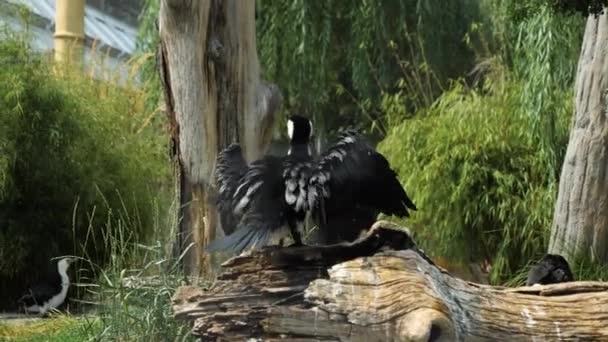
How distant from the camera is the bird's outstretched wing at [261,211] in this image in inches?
161

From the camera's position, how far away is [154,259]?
5062mm

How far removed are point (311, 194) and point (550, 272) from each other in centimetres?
259

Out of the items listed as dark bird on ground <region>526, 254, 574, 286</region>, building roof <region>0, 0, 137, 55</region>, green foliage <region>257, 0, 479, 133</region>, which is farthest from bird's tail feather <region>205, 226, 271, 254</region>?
building roof <region>0, 0, 137, 55</region>

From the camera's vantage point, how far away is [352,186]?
13.9ft

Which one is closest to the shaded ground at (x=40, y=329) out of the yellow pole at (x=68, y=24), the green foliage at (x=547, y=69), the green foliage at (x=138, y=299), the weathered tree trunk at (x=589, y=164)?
the green foliage at (x=138, y=299)

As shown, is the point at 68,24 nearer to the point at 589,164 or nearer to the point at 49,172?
the point at 49,172

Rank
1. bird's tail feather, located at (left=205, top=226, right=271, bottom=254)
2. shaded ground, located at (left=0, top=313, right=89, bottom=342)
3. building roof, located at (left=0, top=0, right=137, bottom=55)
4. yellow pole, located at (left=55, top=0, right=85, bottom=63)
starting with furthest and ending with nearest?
building roof, located at (left=0, top=0, right=137, bottom=55) → yellow pole, located at (left=55, top=0, right=85, bottom=63) → shaded ground, located at (left=0, top=313, right=89, bottom=342) → bird's tail feather, located at (left=205, top=226, right=271, bottom=254)

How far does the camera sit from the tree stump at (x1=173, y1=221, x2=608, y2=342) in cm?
375

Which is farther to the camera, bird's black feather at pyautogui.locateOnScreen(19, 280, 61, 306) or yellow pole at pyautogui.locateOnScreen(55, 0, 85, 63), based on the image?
yellow pole at pyautogui.locateOnScreen(55, 0, 85, 63)

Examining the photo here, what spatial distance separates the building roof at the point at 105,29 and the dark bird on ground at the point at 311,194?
1083 centimetres

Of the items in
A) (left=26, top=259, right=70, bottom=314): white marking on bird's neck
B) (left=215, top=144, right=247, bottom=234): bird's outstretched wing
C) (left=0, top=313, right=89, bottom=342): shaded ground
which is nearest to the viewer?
(left=215, top=144, right=247, bottom=234): bird's outstretched wing

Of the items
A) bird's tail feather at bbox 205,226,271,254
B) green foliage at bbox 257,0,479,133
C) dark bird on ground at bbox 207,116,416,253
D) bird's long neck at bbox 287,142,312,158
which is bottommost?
bird's tail feather at bbox 205,226,271,254

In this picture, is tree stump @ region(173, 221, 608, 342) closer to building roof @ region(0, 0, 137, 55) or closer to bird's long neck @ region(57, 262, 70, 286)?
bird's long neck @ region(57, 262, 70, 286)

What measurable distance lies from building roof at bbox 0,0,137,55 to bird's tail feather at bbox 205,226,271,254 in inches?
433
